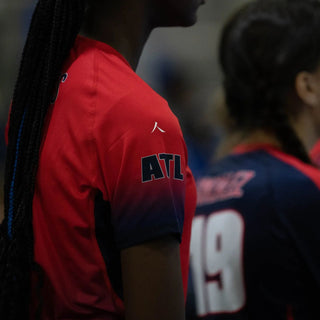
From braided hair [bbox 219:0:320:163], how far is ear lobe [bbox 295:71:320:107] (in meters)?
0.02

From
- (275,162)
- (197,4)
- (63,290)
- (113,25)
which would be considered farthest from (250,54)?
(63,290)

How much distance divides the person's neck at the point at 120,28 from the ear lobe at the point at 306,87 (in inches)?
35.6

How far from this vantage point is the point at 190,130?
474 centimetres

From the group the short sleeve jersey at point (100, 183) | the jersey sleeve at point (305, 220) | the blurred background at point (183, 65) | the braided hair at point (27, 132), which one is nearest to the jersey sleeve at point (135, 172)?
the short sleeve jersey at point (100, 183)

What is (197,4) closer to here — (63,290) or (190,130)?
(63,290)

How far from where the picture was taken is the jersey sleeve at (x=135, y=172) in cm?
98

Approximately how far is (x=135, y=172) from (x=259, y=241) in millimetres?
865

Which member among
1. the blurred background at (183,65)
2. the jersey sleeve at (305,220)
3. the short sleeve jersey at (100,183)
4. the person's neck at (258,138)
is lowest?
the blurred background at (183,65)

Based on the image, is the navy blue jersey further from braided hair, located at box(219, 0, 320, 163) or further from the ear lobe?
the ear lobe

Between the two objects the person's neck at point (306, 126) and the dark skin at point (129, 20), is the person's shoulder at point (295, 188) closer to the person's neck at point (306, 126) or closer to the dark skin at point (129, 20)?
the person's neck at point (306, 126)

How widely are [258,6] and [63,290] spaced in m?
1.32

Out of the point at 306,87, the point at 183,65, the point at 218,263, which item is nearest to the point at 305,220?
the point at 218,263

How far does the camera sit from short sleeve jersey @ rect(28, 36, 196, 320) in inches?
38.9

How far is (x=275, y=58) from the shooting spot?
1.92m
